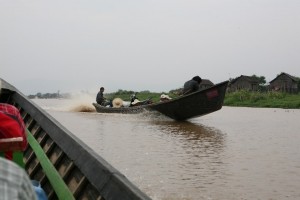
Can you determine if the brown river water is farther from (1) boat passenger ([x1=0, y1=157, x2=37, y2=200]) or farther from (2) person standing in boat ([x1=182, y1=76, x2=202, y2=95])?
(1) boat passenger ([x1=0, y1=157, x2=37, y2=200])

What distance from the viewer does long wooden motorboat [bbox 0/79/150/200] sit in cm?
233

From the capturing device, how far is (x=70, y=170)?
3285 mm

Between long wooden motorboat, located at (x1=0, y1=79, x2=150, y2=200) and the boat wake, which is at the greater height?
the boat wake

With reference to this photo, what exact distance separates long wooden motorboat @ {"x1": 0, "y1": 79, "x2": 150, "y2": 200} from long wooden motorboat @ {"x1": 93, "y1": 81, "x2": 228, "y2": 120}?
395 inches

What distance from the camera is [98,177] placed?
8.47 feet

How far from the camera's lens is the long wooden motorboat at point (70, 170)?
233 cm

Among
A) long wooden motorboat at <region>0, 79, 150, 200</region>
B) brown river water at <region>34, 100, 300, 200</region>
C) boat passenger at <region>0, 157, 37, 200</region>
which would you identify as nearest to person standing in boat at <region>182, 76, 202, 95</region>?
brown river water at <region>34, 100, 300, 200</region>

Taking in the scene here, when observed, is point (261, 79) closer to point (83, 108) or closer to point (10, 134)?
point (83, 108)

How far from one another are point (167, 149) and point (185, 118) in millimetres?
7178

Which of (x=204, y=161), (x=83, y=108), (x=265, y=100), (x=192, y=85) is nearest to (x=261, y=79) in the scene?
(x=265, y=100)

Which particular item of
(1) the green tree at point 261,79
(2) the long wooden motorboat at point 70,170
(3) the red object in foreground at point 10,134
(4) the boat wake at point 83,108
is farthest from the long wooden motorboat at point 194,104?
(1) the green tree at point 261,79

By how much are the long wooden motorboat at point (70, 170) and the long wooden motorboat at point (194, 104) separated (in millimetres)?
10027

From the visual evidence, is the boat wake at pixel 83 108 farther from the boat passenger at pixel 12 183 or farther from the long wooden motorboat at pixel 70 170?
the boat passenger at pixel 12 183

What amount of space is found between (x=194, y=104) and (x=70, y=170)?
12.0m
